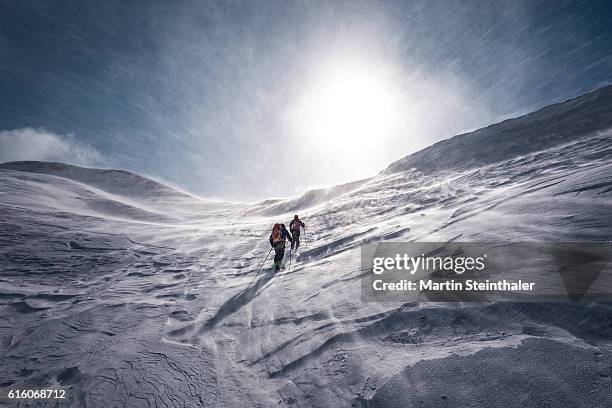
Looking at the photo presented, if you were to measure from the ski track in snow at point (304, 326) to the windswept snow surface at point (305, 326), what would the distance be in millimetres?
24

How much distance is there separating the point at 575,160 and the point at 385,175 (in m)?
14.3

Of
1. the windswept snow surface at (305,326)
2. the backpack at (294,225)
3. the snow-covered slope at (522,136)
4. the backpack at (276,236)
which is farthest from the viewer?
the snow-covered slope at (522,136)

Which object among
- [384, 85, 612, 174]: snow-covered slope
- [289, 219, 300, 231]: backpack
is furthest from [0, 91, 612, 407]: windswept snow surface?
[384, 85, 612, 174]: snow-covered slope

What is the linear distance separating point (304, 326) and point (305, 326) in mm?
23

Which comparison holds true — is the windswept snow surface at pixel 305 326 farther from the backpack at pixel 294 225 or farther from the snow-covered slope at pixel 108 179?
the snow-covered slope at pixel 108 179

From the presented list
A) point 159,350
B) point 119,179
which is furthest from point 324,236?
point 119,179

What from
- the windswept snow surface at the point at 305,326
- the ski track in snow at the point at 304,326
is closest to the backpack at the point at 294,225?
the windswept snow surface at the point at 305,326

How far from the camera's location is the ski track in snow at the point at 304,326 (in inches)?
125

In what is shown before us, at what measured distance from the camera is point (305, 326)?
5262 millimetres

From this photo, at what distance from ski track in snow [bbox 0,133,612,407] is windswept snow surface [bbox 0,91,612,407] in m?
0.02

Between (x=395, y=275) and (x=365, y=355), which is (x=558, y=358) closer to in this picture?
(x=365, y=355)

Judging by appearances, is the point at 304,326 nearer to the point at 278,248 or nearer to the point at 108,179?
the point at 278,248

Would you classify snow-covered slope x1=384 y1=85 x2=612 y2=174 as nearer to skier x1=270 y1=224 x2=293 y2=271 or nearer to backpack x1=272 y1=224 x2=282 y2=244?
backpack x1=272 y1=224 x2=282 y2=244

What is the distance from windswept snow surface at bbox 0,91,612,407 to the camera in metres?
3.16
